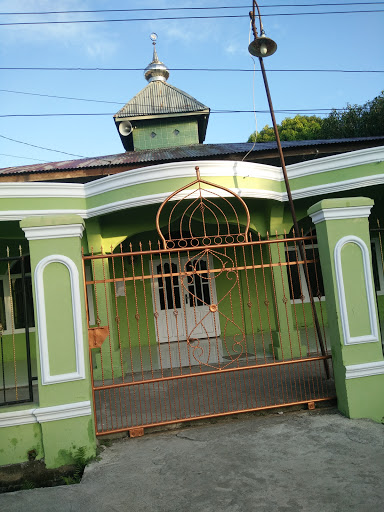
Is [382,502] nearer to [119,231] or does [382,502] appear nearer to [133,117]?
[119,231]

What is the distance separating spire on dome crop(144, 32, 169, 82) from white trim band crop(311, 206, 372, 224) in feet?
47.1

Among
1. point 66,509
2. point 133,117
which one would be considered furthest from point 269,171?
point 133,117

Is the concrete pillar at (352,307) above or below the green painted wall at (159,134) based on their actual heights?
below

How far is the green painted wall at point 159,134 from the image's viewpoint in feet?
47.6

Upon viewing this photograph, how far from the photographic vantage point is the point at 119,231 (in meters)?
7.88

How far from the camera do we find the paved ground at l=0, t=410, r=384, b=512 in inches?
107

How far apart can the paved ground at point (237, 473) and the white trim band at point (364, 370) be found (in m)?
0.43

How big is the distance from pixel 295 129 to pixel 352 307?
21406 millimetres

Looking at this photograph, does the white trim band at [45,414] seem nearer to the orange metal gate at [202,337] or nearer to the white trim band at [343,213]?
the orange metal gate at [202,337]

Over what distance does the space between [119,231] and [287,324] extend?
3.58 metres

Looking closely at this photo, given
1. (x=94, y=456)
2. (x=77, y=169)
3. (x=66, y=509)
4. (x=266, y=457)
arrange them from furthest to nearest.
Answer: (x=77, y=169), (x=94, y=456), (x=266, y=457), (x=66, y=509)

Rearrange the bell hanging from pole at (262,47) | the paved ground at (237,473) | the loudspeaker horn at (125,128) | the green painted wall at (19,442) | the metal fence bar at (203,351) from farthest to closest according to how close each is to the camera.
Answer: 1. the loudspeaker horn at (125,128)
2. the bell hanging from pole at (262,47)
3. the metal fence bar at (203,351)
4. the green painted wall at (19,442)
5. the paved ground at (237,473)

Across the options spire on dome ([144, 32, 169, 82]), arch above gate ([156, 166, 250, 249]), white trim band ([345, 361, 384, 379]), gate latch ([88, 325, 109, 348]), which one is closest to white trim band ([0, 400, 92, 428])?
gate latch ([88, 325, 109, 348])

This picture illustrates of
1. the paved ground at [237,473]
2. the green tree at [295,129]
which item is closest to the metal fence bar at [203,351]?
the paved ground at [237,473]
